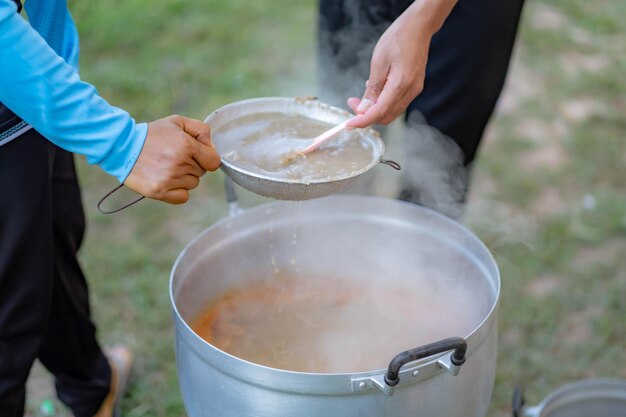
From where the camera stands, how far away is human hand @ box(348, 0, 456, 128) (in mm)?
1631

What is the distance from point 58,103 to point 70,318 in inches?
36.2

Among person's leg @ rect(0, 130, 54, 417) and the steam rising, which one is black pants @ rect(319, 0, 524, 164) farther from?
person's leg @ rect(0, 130, 54, 417)

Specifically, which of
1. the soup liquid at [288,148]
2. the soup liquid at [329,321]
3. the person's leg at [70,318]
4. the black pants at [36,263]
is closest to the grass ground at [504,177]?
the person's leg at [70,318]

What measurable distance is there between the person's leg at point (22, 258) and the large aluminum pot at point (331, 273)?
1.20 feet

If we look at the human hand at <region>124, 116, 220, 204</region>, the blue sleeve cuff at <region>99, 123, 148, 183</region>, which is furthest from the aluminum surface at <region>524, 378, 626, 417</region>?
the blue sleeve cuff at <region>99, 123, 148, 183</region>

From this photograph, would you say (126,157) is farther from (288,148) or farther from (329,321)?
(329,321)

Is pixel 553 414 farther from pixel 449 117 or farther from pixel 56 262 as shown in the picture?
pixel 56 262

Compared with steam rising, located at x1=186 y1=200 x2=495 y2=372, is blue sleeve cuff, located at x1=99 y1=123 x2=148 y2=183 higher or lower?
higher

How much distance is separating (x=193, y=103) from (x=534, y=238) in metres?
1.97

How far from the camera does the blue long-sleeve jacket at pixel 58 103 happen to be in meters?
1.27

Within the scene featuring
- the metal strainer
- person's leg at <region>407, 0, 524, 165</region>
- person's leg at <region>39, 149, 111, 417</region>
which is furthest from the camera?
person's leg at <region>407, 0, 524, 165</region>

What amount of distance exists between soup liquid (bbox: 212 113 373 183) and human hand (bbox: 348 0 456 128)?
0.11 meters

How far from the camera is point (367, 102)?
1.68m

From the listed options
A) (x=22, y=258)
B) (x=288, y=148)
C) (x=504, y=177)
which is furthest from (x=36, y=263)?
(x=504, y=177)
